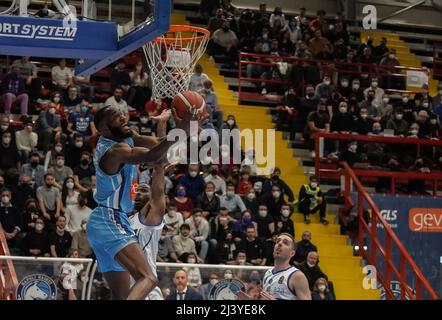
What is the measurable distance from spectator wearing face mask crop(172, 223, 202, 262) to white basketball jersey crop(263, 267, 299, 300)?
6151 millimetres

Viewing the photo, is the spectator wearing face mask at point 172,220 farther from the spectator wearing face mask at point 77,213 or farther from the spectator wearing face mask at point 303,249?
the spectator wearing face mask at point 303,249

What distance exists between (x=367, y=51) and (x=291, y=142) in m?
4.49

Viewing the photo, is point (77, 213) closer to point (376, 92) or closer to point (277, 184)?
point (277, 184)

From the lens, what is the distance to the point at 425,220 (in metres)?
18.5

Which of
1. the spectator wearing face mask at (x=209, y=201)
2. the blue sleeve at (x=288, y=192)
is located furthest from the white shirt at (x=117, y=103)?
the blue sleeve at (x=288, y=192)

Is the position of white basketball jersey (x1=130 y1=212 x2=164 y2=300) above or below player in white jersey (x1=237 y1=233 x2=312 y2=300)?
above

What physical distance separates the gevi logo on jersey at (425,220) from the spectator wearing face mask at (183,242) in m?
5.10

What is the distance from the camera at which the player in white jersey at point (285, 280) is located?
8703 mm

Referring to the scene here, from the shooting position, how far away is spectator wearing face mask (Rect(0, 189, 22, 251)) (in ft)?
48.1

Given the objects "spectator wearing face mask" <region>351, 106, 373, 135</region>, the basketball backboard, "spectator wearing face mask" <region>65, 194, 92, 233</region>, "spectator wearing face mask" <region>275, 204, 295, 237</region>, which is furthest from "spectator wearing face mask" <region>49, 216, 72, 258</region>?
"spectator wearing face mask" <region>351, 106, 373, 135</region>

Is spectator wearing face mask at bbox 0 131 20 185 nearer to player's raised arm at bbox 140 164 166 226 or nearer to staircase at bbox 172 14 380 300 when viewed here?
staircase at bbox 172 14 380 300

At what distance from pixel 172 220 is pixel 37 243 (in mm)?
2178

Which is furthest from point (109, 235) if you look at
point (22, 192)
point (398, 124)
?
point (398, 124)

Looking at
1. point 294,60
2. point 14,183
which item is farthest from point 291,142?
point 14,183
